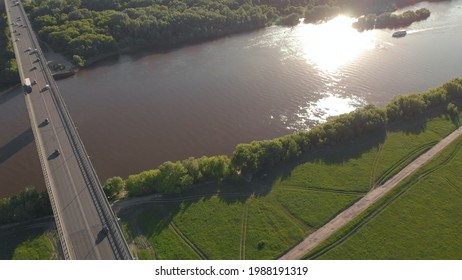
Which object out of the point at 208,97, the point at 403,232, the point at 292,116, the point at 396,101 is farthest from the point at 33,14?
the point at 403,232

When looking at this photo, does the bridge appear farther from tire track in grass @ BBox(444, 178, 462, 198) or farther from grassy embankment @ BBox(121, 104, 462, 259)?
tire track in grass @ BBox(444, 178, 462, 198)

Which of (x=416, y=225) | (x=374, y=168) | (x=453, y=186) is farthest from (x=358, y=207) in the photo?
(x=453, y=186)

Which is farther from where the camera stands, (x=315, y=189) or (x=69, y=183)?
(x=315, y=189)

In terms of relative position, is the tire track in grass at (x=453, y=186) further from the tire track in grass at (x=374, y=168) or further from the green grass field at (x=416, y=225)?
the tire track in grass at (x=374, y=168)

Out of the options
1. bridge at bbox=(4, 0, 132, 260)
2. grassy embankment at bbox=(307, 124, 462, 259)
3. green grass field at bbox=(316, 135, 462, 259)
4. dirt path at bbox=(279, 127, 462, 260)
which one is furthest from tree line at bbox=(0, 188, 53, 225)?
green grass field at bbox=(316, 135, 462, 259)

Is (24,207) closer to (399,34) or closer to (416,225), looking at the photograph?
(416,225)

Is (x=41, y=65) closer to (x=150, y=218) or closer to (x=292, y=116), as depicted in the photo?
(x=150, y=218)

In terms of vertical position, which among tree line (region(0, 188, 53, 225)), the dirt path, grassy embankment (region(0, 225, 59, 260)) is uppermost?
tree line (region(0, 188, 53, 225))
